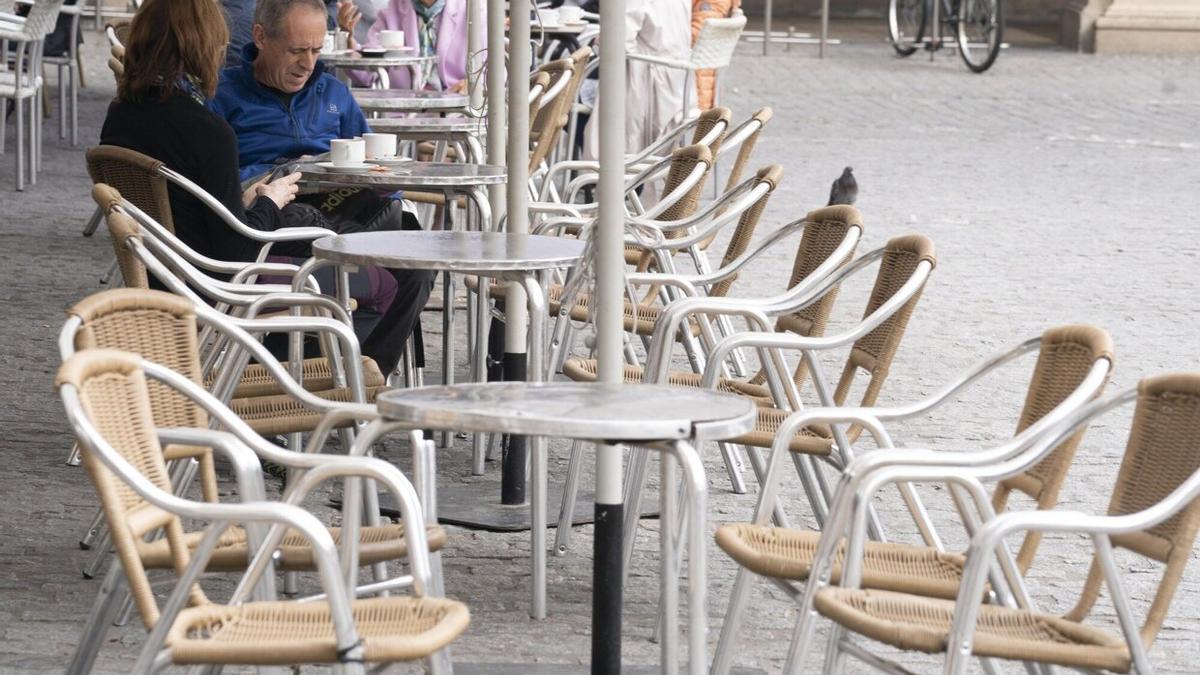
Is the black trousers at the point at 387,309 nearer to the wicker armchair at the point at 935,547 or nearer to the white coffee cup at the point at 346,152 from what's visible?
the white coffee cup at the point at 346,152

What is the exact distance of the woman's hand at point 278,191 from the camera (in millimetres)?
5457

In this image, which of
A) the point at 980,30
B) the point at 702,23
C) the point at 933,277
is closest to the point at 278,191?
the point at 933,277

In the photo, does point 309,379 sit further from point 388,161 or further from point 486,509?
point 388,161

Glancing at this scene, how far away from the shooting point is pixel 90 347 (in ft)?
10.9

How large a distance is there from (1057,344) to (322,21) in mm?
2987

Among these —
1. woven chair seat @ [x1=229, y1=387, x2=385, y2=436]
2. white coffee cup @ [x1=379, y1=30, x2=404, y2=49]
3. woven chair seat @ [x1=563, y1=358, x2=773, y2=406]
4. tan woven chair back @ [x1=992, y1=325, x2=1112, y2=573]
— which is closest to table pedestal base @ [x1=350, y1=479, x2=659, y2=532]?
woven chair seat @ [x1=563, y1=358, x2=773, y2=406]

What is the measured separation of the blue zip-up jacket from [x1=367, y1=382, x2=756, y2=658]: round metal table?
9.70ft

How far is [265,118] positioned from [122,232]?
5.86 ft

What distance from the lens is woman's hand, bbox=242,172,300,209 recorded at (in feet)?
17.9

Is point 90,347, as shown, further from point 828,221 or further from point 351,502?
point 828,221

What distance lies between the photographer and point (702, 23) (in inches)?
446

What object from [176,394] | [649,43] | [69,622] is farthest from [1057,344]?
[649,43]

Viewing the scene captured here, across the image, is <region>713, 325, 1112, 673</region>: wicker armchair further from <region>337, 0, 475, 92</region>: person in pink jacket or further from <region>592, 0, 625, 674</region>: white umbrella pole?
<region>337, 0, 475, 92</region>: person in pink jacket

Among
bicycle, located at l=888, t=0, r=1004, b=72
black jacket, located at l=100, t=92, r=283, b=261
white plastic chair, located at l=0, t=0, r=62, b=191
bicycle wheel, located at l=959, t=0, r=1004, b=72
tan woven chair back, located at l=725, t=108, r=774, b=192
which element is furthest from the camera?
bicycle, located at l=888, t=0, r=1004, b=72
